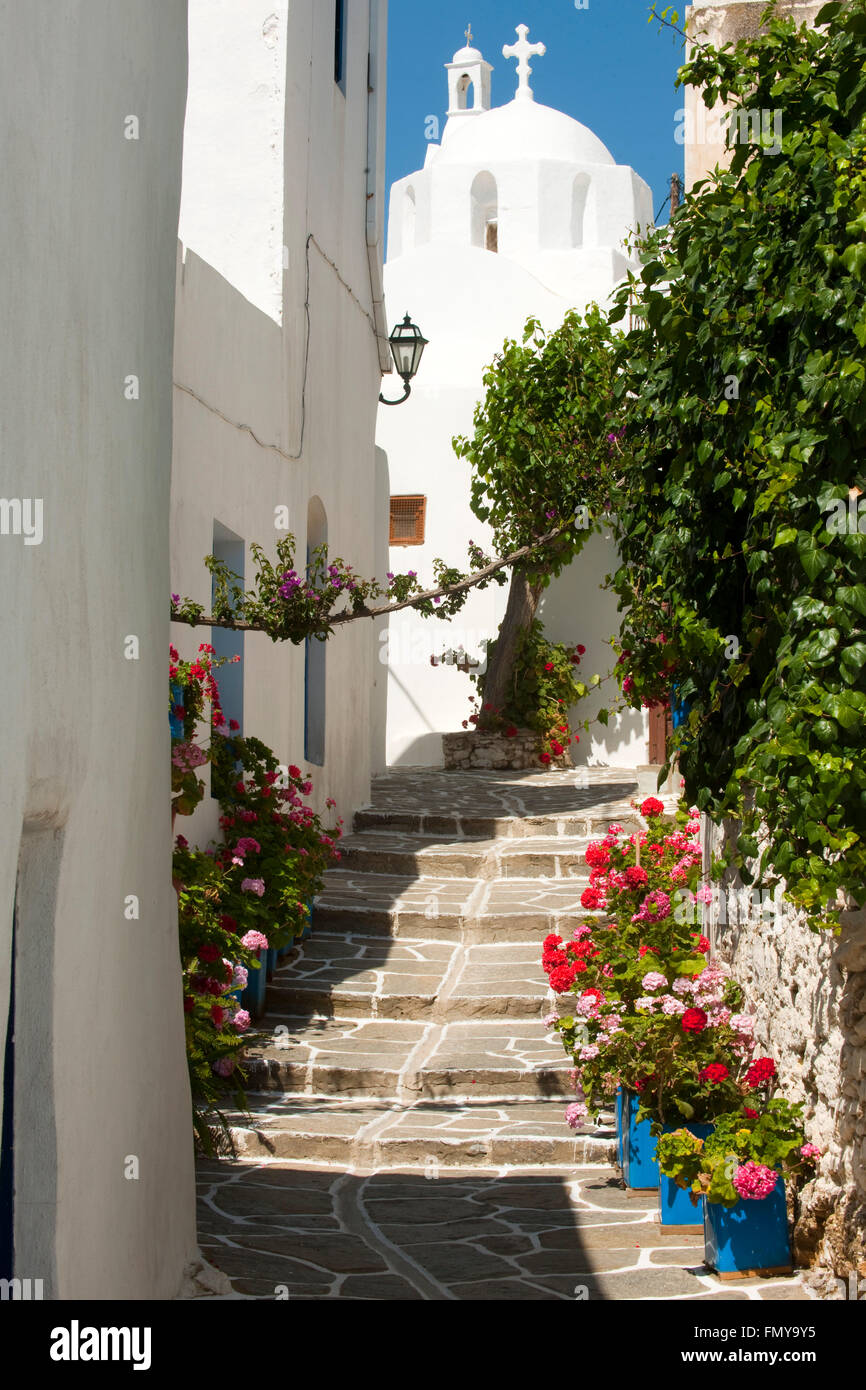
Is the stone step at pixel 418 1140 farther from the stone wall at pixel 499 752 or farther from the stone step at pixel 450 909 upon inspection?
the stone wall at pixel 499 752

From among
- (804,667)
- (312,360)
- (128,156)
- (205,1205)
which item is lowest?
(205,1205)

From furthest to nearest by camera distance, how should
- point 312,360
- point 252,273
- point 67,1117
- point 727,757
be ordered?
1. point 312,360
2. point 252,273
3. point 727,757
4. point 67,1117

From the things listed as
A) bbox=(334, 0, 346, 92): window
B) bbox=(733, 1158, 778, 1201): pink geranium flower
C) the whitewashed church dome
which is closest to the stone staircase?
bbox=(733, 1158, 778, 1201): pink geranium flower

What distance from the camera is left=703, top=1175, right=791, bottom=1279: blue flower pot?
5043 mm

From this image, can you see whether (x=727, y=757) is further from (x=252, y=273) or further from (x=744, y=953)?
(x=252, y=273)

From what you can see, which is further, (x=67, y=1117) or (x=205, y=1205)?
(x=205, y=1205)

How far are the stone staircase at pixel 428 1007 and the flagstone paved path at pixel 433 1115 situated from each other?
0.02 meters

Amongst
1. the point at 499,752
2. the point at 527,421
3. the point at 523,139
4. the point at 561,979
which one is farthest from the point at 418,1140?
the point at 523,139

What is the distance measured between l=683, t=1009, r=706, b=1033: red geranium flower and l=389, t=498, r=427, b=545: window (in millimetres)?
12401

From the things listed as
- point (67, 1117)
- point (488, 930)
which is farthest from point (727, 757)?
point (488, 930)

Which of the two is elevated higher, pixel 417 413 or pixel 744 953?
pixel 417 413

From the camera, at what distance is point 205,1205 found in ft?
20.2

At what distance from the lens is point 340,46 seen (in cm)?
1183

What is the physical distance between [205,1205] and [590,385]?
10253 mm
